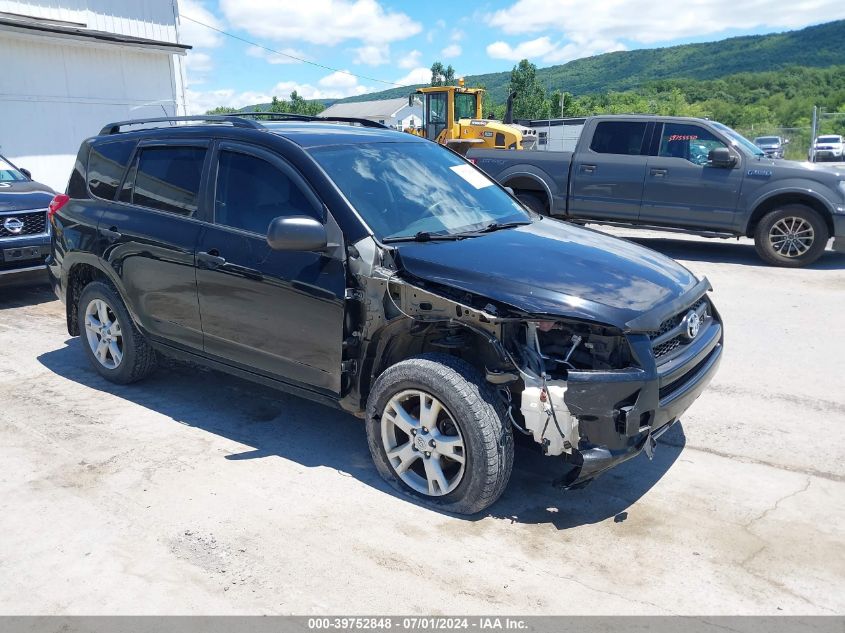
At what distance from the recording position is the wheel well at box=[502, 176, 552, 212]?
10953mm

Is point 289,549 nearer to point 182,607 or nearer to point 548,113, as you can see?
point 182,607

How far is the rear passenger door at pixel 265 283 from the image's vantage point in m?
3.89

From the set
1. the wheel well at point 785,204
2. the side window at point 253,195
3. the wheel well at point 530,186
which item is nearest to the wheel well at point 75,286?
the side window at point 253,195

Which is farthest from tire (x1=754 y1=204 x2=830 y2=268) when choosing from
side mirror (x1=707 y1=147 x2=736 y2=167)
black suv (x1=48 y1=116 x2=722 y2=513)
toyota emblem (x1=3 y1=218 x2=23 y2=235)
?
toyota emblem (x1=3 y1=218 x2=23 y2=235)

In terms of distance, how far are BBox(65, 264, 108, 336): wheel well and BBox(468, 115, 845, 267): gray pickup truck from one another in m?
7.00

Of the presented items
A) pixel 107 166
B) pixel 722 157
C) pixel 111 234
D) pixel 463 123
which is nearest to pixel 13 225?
pixel 107 166

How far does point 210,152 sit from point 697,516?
3.57m

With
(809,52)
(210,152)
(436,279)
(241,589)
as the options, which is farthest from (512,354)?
(809,52)

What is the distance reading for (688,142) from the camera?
10.0 m

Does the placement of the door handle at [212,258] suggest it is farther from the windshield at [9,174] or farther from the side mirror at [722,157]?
the side mirror at [722,157]

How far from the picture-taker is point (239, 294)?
424 centimetres

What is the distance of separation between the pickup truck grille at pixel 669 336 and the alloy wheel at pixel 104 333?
12.5ft

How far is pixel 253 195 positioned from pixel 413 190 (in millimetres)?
977

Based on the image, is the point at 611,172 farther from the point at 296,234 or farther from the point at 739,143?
the point at 296,234
